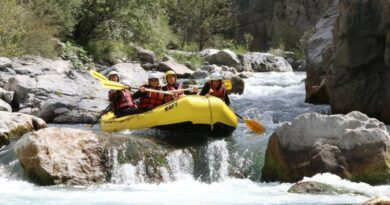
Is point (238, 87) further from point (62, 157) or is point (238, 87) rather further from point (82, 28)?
point (62, 157)

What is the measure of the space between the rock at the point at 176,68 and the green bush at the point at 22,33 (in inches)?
151

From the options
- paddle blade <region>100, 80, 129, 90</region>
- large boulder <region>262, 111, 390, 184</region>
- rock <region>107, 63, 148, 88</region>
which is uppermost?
rock <region>107, 63, 148, 88</region>

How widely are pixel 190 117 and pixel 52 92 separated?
4.99 metres

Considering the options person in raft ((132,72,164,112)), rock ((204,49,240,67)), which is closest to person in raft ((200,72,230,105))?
person in raft ((132,72,164,112))

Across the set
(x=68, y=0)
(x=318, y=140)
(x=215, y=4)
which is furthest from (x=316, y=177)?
(x=215, y=4)

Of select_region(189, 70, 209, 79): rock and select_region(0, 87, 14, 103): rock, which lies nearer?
select_region(0, 87, 14, 103): rock

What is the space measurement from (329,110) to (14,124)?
5.98m

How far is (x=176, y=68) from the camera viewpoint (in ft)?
65.6

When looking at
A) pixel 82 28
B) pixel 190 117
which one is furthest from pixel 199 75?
pixel 190 117

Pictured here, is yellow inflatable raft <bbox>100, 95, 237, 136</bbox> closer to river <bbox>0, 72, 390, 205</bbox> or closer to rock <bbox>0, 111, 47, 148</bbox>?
river <bbox>0, 72, 390, 205</bbox>

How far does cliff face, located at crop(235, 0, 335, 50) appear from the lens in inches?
1278

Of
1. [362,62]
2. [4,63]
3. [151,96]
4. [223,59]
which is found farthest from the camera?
[223,59]

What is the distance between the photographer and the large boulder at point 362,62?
11.2m

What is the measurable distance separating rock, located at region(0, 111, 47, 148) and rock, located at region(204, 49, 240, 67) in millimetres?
13324
